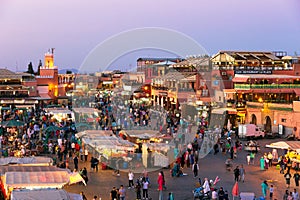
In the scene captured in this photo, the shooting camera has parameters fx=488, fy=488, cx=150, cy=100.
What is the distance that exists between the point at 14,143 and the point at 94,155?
5887mm

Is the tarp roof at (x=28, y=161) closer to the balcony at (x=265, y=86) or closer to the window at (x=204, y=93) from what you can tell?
the balcony at (x=265, y=86)

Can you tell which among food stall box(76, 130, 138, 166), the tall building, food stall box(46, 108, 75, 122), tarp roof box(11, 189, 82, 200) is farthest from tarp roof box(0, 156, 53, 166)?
the tall building

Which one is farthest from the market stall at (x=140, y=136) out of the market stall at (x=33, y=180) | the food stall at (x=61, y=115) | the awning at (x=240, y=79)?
the awning at (x=240, y=79)

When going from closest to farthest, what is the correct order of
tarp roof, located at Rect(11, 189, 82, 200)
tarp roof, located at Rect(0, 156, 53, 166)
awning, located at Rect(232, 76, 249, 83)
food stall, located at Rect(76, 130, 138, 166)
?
tarp roof, located at Rect(11, 189, 82, 200) < tarp roof, located at Rect(0, 156, 53, 166) < food stall, located at Rect(76, 130, 138, 166) < awning, located at Rect(232, 76, 249, 83)

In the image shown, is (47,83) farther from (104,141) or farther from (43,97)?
(104,141)

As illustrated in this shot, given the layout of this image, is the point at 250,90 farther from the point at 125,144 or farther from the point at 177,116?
the point at 125,144

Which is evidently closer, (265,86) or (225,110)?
(225,110)

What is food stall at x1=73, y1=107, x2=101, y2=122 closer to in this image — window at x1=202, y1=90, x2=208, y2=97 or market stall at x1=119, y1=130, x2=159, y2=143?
market stall at x1=119, y1=130, x2=159, y2=143

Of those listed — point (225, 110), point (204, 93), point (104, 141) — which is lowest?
point (104, 141)

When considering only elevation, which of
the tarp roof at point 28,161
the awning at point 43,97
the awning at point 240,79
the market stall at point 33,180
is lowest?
the tarp roof at point 28,161

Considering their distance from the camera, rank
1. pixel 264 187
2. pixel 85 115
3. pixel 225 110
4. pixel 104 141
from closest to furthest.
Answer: pixel 264 187
pixel 104 141
pixel 225 110
pixel 85 115

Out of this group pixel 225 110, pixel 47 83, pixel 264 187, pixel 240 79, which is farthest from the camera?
pixel 47 83

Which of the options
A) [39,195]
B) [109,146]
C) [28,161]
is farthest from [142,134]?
[39,195]

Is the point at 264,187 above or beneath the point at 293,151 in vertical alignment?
beneath
